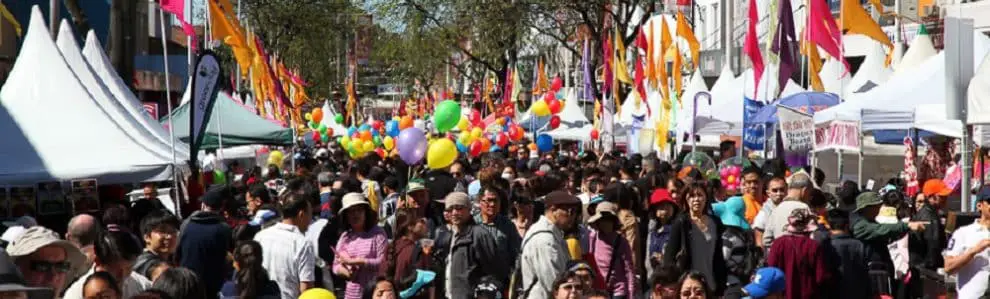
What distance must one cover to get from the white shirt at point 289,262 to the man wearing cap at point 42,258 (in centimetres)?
252

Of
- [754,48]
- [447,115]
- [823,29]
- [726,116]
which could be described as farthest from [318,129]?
[823,29]

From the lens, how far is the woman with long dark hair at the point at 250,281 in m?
8.43

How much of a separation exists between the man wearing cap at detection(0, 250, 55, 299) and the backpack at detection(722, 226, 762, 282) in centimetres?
561

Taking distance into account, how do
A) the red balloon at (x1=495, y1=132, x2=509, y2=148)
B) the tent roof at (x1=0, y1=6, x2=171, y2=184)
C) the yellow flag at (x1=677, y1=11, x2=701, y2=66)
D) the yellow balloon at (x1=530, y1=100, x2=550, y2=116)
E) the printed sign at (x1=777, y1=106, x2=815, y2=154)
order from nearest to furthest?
1. the tent roof at (x1=0, y1=6, x2=171, y2=184)
2. the printed sign at (x1=777, y1=106, x2=815, y2=154)
3. the yellow flag at (x1=677, y1=11, x2=701, y2=66)
4. the red balloon at (x1=495, y1=132, x2=509, y2=148)
5. the yellow balloon at (x1=530, y1=100, x2=550, y2=116)

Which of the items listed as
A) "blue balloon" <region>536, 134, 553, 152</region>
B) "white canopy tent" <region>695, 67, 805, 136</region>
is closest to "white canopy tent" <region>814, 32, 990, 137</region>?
"white canopy tent" <region>695, 67, 805, 136</region>

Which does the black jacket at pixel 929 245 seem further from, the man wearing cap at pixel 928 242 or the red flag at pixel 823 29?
the red flag at pixel 823 29

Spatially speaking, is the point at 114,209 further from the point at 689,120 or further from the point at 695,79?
the point at 695,79

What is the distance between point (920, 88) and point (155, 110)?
9071 millimetres

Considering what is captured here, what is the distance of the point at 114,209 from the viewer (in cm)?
1111

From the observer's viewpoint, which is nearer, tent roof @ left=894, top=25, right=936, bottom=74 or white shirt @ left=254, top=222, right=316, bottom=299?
white shirt @ left=254, top=222, right=316, bottom=299

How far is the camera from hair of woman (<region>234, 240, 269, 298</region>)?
8430mm

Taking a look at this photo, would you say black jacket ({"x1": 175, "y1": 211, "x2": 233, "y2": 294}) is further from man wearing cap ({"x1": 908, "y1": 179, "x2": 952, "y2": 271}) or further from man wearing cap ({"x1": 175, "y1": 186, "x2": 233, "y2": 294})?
man wearing cap ({"x1": 908, "y1": 179, "x2": 952, "y2": 271})

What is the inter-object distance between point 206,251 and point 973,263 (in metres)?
4.55

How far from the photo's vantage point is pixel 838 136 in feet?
57.5
